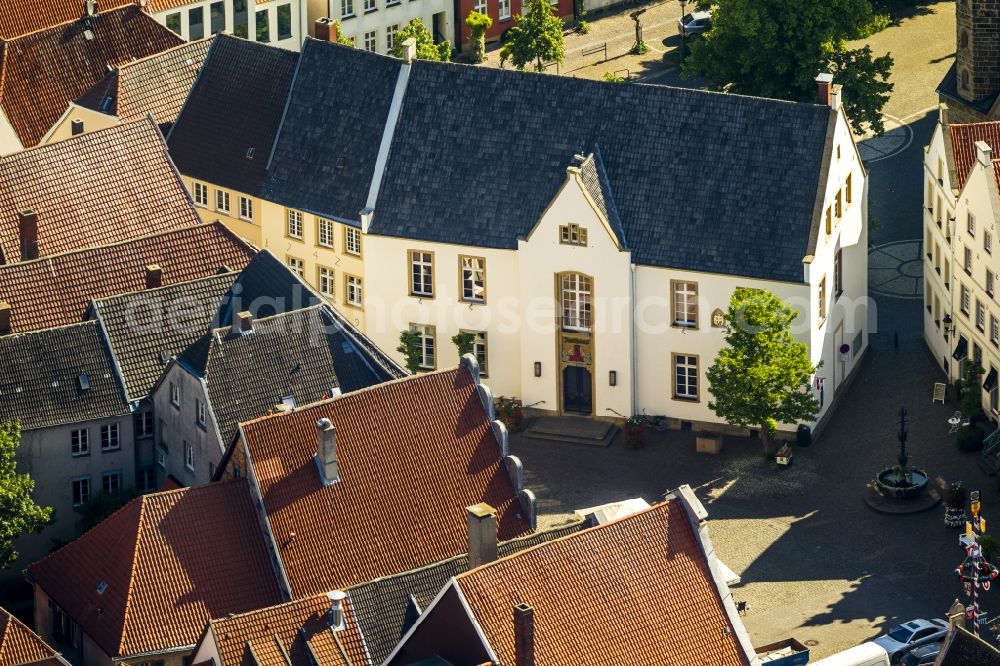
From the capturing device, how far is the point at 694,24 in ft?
636

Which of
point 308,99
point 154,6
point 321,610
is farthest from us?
point 154,6

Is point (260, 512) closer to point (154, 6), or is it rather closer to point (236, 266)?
point (236, 266)

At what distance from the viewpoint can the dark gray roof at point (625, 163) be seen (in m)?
148

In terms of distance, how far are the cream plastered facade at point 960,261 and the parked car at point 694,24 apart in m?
35.4

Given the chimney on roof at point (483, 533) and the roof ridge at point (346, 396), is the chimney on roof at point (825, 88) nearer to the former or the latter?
the roof ridge at point (346, 396)

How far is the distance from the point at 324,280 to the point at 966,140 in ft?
103

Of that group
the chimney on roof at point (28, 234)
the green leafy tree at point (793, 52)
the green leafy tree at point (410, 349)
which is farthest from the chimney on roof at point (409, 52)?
the chimney on roof at point (28, 234)

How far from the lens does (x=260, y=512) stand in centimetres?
12875

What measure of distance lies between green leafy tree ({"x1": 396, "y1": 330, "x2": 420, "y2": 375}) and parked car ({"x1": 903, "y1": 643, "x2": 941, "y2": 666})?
3262 cm

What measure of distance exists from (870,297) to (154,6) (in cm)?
4418

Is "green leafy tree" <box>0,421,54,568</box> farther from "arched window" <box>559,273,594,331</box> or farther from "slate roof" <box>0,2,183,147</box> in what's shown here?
"slate roof" <box>0,2,183,147</box>

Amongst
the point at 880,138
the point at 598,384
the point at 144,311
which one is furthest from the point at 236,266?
the point at 880,138

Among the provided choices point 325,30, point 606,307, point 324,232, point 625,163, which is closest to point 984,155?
point 625,163

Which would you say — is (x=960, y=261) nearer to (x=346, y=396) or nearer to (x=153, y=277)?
(x=346, y=396)
